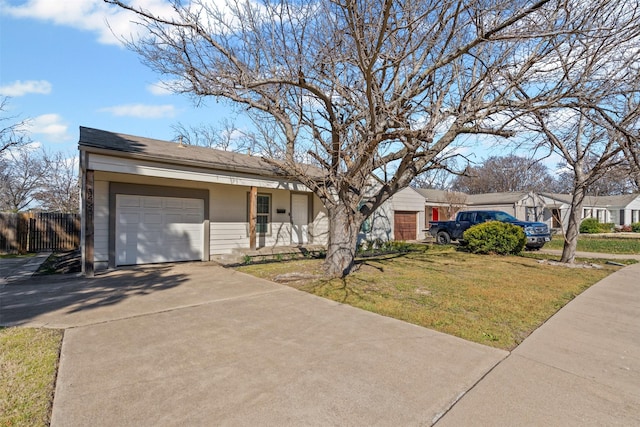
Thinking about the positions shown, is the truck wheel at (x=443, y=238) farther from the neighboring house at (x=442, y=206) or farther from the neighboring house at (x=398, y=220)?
the neighboring house at (x=442, y=206)

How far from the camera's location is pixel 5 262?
35.9ft

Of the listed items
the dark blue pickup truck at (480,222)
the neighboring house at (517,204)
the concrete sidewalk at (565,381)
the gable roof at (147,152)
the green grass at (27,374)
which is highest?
the gable roof at (147,152)

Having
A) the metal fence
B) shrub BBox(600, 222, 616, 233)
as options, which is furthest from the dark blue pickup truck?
the metal fence

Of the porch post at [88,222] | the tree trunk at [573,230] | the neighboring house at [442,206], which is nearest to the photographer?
the porch post at [88,222]

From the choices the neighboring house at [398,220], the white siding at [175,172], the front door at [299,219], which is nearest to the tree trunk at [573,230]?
the neighboring house at [398,220]

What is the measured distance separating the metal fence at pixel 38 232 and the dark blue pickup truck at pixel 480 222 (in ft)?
59.4

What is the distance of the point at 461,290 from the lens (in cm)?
715

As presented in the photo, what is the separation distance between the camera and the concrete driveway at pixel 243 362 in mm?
2711

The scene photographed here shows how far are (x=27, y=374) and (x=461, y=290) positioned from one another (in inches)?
276

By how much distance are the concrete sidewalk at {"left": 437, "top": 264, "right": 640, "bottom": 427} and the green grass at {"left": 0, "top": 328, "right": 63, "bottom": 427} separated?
3.19 meters

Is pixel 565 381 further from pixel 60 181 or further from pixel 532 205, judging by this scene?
pixel 60 181

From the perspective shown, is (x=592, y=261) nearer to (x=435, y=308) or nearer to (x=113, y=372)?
(x=435, y=308)

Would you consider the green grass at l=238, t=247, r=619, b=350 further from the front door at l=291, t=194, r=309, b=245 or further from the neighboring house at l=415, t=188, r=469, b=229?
the neighboring house at l=415, t=188, r=469, b=229

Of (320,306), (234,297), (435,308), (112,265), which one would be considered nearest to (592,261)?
(435,308)
